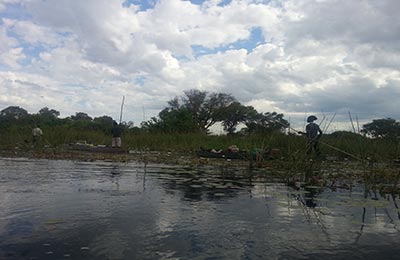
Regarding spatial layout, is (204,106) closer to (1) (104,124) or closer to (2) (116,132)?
(1) (104,124)

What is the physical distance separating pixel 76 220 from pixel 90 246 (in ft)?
3.36

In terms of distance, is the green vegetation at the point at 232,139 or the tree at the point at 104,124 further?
the tree at the point at 104,124

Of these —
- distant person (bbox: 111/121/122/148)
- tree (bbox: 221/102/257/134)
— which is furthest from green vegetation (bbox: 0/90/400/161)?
tree (bbox: 221/102/257/134)

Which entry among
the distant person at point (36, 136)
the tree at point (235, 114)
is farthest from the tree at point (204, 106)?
the distant person at point (36, 136)

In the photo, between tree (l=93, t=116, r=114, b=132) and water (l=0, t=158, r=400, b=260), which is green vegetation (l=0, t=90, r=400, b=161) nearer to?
water (l=0, t=158, r=400, b=260)

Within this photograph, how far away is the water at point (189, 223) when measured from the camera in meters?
3.50

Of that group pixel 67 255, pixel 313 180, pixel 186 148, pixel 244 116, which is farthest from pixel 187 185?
pixel 244 116

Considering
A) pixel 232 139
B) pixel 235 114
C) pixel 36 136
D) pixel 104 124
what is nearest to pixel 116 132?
pixel 36 136

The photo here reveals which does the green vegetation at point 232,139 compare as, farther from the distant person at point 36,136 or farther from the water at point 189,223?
the water at point 189,223

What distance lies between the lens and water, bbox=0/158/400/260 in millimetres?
3498

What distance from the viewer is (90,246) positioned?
3.52 m

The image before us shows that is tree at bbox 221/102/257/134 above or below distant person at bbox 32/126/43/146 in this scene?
above

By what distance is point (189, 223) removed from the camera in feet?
14.8

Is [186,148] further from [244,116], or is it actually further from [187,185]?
[244,116]
